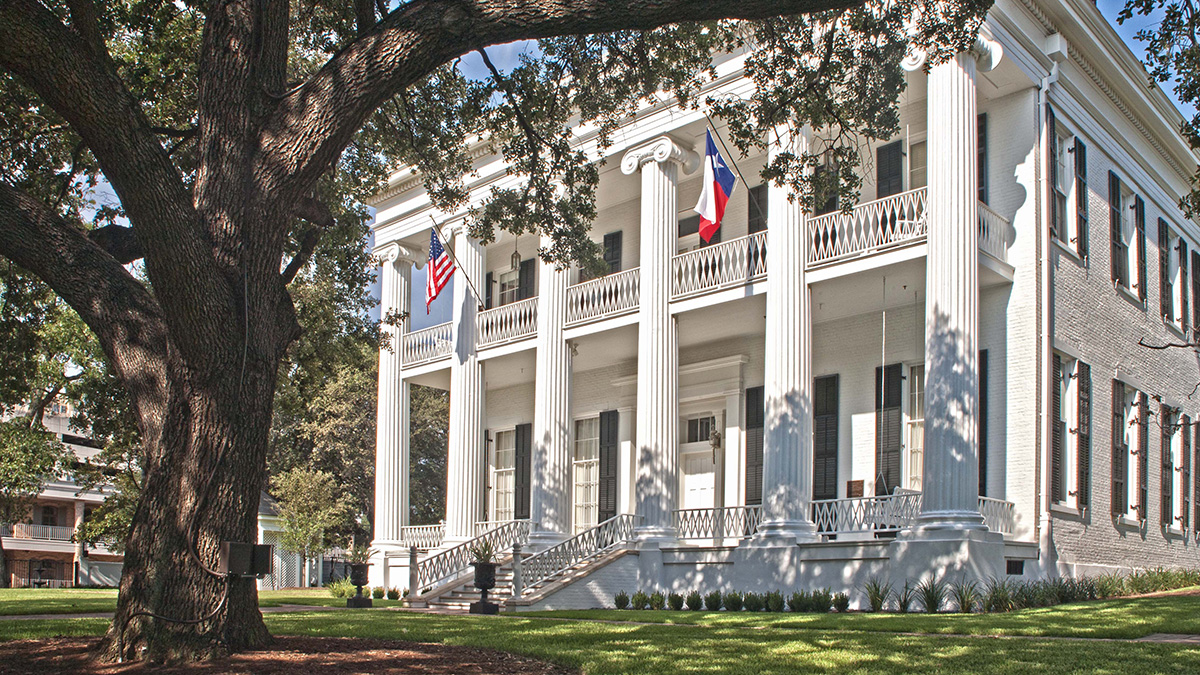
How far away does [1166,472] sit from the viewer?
22.3 metres

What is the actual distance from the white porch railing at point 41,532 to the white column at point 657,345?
44.1 m

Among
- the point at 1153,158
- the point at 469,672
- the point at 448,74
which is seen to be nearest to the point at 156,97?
the point at 448,74

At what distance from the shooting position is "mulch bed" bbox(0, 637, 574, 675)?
727 cm

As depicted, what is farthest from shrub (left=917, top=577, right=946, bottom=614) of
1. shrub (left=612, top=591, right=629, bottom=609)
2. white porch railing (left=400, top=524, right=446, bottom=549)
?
white porch railing (left=400, top=524, right=446, bottom=549)

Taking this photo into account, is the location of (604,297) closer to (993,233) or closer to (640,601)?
(640,601)

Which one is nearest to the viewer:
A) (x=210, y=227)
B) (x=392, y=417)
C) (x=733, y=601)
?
(x=210, y=227)

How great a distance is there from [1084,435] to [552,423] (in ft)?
33.9

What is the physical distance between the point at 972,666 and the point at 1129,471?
14854 mm

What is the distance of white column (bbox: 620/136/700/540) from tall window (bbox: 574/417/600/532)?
462 centimetres

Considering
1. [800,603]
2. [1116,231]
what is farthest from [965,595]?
[1116,231]

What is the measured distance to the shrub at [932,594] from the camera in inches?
586

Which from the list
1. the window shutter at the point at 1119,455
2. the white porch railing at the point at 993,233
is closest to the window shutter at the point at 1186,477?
the window shutter at the point at 1119,455

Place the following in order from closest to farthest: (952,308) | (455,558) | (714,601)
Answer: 1. (952,308)
2. (714,601)
3. (455,558)

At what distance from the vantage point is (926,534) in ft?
51.8
